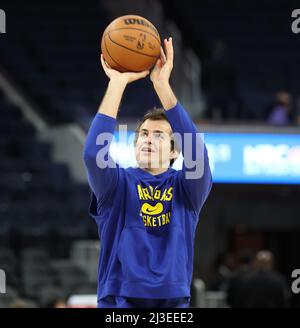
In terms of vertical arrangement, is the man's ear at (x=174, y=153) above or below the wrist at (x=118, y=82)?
below

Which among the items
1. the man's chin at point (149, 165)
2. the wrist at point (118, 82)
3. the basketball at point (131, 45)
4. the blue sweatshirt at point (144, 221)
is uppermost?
the basketball at point (131, 45)

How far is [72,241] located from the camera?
1127 cm

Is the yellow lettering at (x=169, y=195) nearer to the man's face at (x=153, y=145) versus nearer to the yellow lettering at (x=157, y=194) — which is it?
the yellow lettering at (x=157, y=194)

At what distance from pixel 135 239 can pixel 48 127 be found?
9374 mm

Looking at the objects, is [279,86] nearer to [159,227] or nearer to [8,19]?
[8,19]

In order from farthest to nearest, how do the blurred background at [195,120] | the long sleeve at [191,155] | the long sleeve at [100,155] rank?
the blurred background at [195,120] < the long sleeve at [191,155] < the long sleeve at [100,155]

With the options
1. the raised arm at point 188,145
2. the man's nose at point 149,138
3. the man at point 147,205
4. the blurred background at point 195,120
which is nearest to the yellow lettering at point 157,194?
the man at point 147,205

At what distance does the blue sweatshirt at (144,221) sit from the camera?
353 cm

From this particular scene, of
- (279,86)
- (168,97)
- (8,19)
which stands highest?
(8,19)

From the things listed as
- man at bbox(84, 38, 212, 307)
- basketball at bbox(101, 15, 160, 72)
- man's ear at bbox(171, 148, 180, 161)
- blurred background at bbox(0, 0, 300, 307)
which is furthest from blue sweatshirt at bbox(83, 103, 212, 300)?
blurred background at bbox(0, 0, 300, 307)

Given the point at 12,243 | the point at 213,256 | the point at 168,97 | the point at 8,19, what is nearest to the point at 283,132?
the point at 213,256

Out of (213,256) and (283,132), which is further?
(213,256)

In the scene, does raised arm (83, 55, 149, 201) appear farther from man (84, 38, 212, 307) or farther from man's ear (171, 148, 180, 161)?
man's ear (171, 148, 180, 161)
